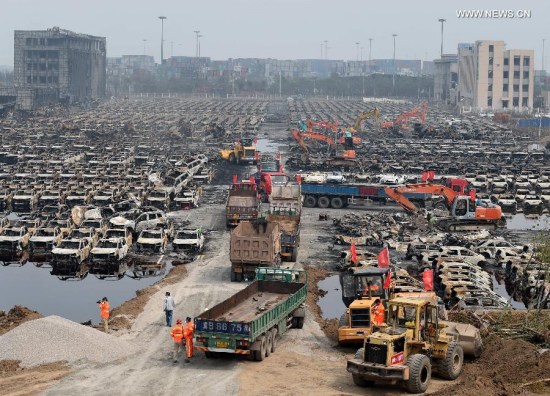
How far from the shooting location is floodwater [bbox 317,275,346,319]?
31984 millimetres

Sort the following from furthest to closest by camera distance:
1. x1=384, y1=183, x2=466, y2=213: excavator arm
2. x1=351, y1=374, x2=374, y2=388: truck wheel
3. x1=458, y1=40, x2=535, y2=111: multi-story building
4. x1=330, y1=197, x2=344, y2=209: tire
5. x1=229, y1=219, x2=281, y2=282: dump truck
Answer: x1=458, y1=40, x2=535, y2=111: multi-story building
x1=330, y1=197, x2=344, y2=209: tire
x1=384, y1=183, x2=466, y2=213: excavator arm
x1=229, y1=219, x2=281, y2=282: dump truck
x1=351, y1=374, x2=374, y2=388: truck wheel

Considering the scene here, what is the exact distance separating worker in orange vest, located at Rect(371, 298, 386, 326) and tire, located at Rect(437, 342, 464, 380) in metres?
1.69

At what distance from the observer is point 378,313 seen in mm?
24219

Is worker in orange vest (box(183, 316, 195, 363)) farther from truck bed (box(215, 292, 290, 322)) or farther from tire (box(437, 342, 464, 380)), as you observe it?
tire (box(437, 342, 464, 380))

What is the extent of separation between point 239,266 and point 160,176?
3243cm

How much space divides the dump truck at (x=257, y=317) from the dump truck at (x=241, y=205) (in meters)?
15.0

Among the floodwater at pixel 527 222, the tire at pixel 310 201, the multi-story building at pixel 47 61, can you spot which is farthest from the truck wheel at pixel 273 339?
the multi-story building at pixel 47 61

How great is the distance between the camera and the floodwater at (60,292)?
32.7m

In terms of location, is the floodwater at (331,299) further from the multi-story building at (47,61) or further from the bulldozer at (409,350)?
the multi-story building at (47,61)

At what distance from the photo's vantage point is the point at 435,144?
10250 cm

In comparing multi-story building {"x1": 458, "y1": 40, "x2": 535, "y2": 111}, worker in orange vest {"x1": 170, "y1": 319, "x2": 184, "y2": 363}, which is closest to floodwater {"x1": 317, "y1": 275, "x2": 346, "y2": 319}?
worker in orange vest {"x1": 170, "y1": 319, "x2": 184, "y2": 363}

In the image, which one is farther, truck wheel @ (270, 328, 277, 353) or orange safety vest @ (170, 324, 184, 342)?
truck wheel @ (270, 328, 277, 353)

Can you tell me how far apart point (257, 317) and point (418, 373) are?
479 centimetres

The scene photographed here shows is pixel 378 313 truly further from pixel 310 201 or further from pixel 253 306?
pixel 310 201
